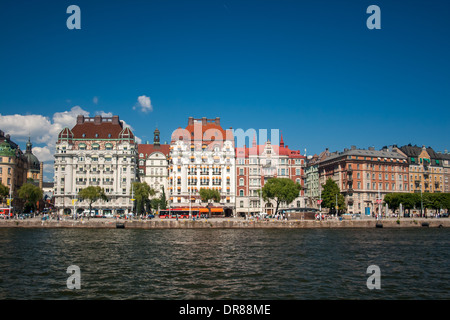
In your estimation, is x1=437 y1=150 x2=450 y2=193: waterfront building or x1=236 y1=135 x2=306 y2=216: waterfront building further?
x1=437 y1=150 x2=450 y2=193: waterfront building

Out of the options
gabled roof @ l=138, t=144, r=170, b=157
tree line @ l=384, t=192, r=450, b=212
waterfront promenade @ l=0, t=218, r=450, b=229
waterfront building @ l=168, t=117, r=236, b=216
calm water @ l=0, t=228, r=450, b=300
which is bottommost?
waterfront promenade @ l=0, t=218, r=450, b=229

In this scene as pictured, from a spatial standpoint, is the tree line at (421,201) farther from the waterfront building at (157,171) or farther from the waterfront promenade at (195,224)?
the waterfront building at (157,171)

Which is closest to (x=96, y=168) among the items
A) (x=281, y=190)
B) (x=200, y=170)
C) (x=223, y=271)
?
(x=200, y=170)

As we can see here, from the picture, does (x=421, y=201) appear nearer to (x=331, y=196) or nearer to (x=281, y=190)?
(x=331, y=196)

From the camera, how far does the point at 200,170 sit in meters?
134

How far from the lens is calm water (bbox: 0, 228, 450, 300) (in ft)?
93.7

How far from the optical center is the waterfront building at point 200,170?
5231 inches

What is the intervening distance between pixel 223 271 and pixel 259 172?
3977 inches

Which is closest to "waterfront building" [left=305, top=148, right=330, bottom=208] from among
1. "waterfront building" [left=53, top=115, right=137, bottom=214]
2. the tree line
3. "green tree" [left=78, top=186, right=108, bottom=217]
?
the tree line

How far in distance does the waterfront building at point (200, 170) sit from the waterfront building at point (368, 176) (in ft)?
128

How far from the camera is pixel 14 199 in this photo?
144 meters

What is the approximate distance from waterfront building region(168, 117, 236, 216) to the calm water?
76180 mm

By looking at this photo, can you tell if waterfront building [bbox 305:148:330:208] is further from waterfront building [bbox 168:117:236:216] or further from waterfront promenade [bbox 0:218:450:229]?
waterfront promenade [bbox 0:218:450:229]
